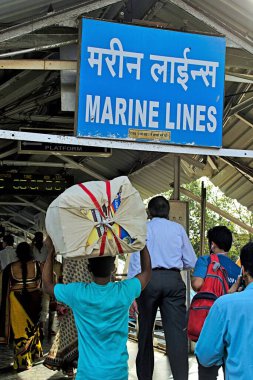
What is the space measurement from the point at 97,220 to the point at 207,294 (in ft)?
5.38

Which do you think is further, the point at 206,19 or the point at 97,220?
the point at 206,19

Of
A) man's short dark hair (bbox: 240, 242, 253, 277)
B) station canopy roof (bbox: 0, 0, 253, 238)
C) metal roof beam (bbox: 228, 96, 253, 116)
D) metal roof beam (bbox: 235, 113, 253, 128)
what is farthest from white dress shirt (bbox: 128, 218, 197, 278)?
metal roof beam (bbox: 235, 113, 253, 128)

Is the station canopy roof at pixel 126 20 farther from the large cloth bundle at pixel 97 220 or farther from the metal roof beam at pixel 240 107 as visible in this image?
the large cloth bundle at pixel 97 220

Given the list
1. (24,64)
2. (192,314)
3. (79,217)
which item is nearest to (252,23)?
(24,64)

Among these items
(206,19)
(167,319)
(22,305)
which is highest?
(206,19)

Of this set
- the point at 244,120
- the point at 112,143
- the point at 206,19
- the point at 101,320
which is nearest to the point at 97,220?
the point at 101,320

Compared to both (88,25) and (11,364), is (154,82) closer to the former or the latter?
(88,25)

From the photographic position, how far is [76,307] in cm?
345

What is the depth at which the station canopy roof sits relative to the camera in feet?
16.9

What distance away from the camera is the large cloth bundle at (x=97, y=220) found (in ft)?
10.9

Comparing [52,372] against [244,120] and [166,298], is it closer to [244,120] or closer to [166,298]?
[166,298]

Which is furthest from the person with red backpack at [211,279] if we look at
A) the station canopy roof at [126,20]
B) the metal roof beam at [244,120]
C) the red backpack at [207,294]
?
the metal roof beam at [244,120]

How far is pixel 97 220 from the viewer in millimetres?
3365

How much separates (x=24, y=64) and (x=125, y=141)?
41.9 inches
